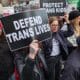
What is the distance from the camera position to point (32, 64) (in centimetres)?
304

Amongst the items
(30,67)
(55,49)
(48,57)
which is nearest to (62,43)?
(55,49)

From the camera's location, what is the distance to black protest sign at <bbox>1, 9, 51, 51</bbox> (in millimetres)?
3121

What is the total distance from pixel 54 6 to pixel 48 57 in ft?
2.55

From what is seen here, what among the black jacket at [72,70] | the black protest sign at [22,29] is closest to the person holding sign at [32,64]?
the black protest sign at [22,29]

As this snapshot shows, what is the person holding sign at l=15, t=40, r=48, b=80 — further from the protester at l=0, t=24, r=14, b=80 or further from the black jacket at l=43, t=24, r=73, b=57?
the black jacket at l=43, t=24, r=73, b=57

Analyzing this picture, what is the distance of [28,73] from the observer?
3078mm

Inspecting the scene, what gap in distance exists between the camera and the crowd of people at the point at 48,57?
94.3 inches

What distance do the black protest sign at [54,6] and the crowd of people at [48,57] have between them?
0.09 metres

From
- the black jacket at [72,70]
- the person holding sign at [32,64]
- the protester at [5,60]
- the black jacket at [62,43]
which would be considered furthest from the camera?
the black jacket at [62,43]

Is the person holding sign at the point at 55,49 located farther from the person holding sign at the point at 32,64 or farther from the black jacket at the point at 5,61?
the person holding sign at the point at 32,64

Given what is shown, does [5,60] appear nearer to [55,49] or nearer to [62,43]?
[55,49]

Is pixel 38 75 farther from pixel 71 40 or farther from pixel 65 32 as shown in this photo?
pixel 71 40

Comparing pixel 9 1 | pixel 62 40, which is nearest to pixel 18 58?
pixel 62 40

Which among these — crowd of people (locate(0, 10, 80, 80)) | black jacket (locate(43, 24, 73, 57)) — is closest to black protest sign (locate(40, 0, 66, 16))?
crowd of people (locate(0, 10, 80, 80))
